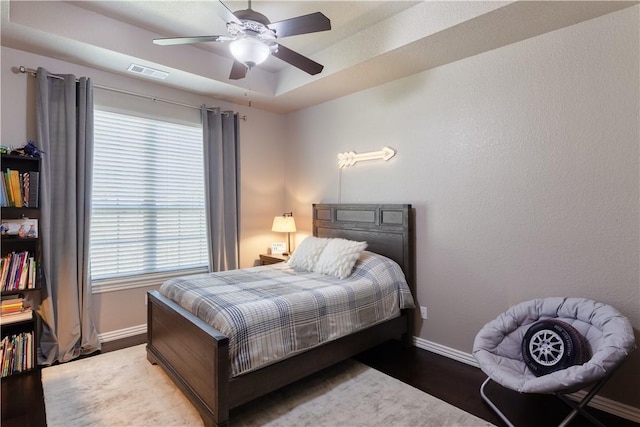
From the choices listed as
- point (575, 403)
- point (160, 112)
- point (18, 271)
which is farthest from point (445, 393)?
point (160, 112)

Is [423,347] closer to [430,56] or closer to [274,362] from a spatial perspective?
[274,362]

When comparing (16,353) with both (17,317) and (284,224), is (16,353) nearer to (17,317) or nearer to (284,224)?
(17,317)

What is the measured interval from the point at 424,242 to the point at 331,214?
1.21 m

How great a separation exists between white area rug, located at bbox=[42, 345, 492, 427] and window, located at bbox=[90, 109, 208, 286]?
1108mm

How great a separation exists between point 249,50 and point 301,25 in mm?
379

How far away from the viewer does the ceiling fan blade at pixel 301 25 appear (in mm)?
1978

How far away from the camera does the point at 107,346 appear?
320 cm

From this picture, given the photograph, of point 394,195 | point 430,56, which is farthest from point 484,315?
point 430,56

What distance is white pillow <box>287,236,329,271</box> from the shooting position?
11.1 feet

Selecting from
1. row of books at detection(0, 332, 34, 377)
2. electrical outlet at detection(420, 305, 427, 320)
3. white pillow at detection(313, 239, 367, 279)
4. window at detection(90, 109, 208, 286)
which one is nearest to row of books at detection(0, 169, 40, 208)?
window at detection(90, 109, 208, 286)

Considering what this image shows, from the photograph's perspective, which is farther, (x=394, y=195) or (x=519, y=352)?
(x=394, y=195)

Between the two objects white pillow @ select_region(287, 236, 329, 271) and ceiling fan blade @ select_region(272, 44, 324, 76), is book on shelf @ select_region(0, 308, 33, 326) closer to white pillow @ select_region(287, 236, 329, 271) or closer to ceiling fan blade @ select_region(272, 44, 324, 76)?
white pillow @ select_region(287, 236, 329, 271)

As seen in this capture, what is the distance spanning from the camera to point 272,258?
4.16m

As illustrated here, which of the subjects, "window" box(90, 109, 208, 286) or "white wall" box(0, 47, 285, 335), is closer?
"white wall" box(0, 47, 285, 335)
